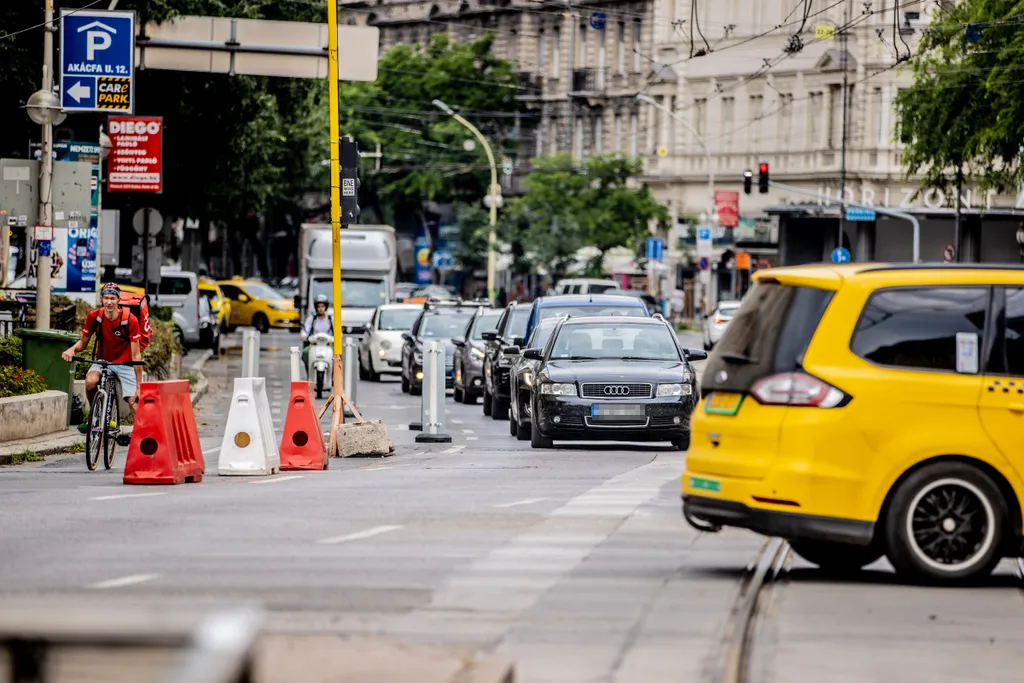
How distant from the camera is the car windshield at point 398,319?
141 feet

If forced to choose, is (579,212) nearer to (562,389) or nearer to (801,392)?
(562,389)

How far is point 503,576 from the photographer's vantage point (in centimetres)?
1126

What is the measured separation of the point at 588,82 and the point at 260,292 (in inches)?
1199

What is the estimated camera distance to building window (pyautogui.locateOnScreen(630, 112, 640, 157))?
310 ft

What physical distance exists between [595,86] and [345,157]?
7526 cm

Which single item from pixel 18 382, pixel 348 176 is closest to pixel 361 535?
pixel 348 176

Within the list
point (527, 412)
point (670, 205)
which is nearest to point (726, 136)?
point (670, 205)

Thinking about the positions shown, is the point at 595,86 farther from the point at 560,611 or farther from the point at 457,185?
the point at 560,611

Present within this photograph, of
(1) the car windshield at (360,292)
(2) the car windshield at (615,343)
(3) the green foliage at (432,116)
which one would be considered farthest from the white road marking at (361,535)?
(3) the green foliage at (432,116)

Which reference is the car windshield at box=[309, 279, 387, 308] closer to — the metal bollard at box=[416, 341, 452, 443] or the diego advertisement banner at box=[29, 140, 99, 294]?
the diego advertisement banner at box=[29, 140, 99, 294]

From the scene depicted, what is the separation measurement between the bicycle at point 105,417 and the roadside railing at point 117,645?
623 inches

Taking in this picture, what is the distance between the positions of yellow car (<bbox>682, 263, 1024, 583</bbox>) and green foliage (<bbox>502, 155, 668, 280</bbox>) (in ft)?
231

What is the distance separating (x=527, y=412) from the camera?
25.9 metres

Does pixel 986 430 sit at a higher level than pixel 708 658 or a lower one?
higher
